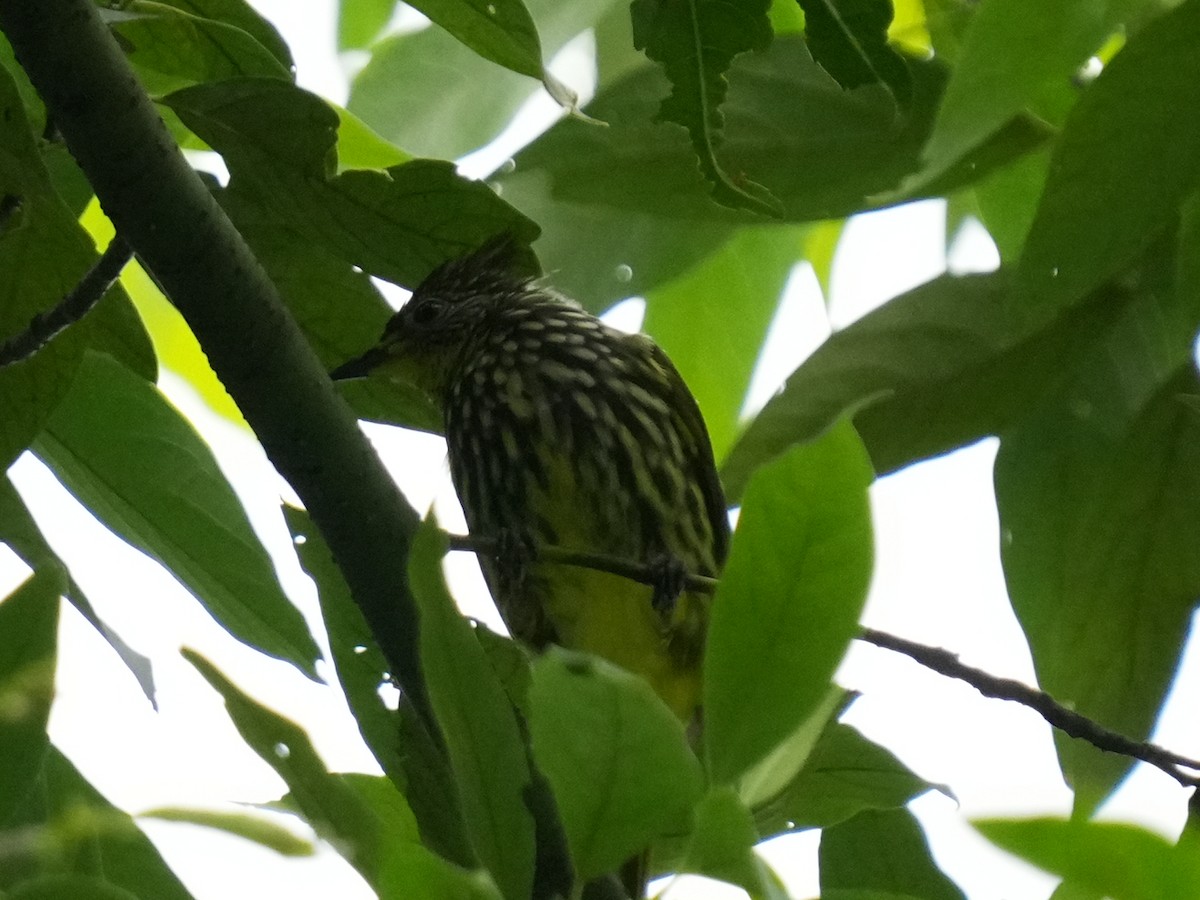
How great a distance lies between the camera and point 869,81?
4.25 feet

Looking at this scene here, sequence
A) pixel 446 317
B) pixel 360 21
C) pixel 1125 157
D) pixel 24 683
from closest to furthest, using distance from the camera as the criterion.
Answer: pixel 24 683, pixel 1125 157, pixel 360 21, pixel 446 317

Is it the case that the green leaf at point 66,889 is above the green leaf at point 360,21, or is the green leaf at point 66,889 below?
below

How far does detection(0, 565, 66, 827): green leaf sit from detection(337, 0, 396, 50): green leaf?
121 centimetres

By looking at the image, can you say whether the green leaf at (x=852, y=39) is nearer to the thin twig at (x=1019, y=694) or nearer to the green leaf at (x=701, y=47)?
the green leaf at (x=701, y=47)

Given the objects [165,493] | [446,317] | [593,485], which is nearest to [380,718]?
[165,493]

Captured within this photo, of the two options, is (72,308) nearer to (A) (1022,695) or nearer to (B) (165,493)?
(B) (165,493)

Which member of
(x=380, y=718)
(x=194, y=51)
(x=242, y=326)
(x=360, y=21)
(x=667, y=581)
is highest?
(x=360, y=21)

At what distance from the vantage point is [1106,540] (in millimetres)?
1627

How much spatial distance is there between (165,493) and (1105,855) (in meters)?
1.02

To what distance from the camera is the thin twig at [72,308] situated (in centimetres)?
145

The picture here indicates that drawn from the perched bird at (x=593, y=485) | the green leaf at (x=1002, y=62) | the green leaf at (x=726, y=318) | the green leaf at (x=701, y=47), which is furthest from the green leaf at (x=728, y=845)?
the perched bird at (x=593, y=485)

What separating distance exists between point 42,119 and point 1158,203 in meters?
1.05

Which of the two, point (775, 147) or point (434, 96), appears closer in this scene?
point (775, 147)

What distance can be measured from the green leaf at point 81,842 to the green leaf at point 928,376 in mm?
670
